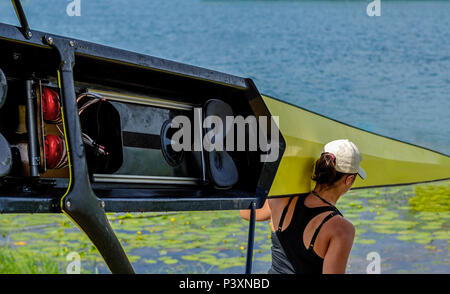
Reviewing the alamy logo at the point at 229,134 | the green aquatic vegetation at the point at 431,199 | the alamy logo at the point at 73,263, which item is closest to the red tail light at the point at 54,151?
the alamy logo at the point at 229,134

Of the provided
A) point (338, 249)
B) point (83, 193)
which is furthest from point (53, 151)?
point (338, 249)

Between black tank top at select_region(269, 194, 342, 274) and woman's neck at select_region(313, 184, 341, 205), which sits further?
woman's neck at select_region(313, 184, 341, 205)

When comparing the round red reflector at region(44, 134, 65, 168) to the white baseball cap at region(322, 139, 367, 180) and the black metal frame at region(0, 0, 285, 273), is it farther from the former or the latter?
the white baseball cap at region(322, 139, 367, 180)

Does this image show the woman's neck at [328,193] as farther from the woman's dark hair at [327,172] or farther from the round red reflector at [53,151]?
the round red reflector at [53,151]

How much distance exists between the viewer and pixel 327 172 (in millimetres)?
2402

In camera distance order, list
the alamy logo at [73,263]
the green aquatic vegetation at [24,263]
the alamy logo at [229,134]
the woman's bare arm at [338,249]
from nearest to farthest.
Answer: the woman's bare arm at [338,249] → the alamy logo at [229,134] → the green aquatic vegetation at [24,263] → the alamy logo at [73,263]

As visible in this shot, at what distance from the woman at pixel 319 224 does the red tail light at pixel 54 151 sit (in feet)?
3.05

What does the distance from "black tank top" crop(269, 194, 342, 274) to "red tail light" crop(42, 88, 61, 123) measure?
3.34 ft

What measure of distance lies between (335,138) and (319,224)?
1.10 meters

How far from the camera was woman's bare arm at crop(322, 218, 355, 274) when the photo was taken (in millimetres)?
2154

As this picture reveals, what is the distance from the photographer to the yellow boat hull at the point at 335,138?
9.01ft

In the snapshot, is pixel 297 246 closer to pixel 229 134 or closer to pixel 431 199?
pixel 229 134

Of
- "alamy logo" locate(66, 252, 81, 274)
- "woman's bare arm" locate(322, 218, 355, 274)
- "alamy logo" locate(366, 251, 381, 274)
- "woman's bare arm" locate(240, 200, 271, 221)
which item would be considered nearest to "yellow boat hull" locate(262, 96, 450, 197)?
"woman's bare arm" locate(240, 200, 271, 221)
